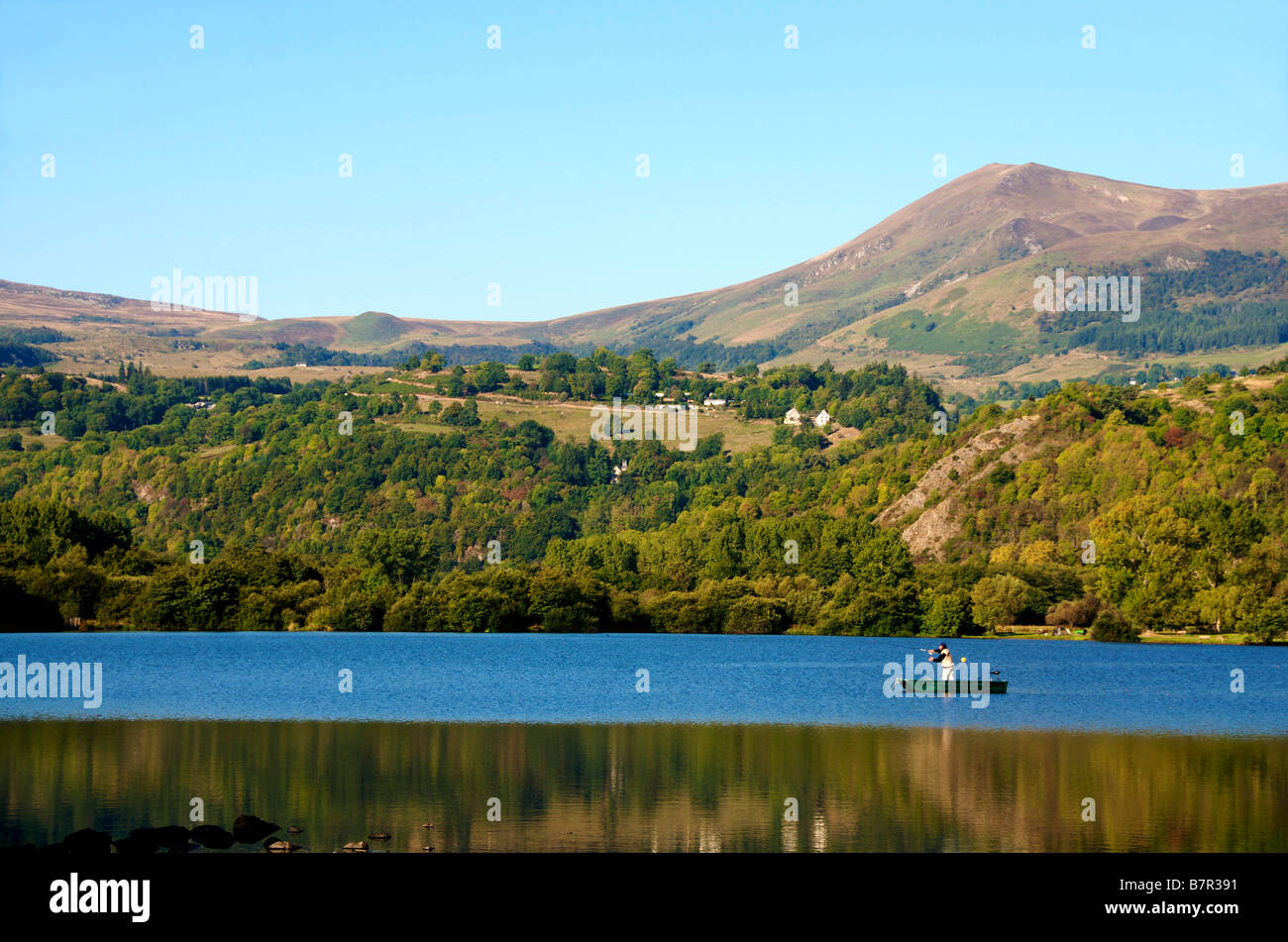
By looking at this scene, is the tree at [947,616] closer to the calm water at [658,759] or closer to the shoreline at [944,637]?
the shoreline at [944,637]

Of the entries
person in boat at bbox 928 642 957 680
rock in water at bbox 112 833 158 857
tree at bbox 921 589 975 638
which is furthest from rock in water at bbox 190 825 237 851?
tree at bbox 921 589 975 638

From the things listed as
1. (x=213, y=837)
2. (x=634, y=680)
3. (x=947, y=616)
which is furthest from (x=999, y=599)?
(x=213, y=837)

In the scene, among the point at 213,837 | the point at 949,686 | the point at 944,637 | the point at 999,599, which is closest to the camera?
the point at 213,837

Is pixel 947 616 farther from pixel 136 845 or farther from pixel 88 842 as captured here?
pixel 88 842

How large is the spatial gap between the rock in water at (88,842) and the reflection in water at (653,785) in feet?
9.58

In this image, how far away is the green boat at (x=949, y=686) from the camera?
243ft

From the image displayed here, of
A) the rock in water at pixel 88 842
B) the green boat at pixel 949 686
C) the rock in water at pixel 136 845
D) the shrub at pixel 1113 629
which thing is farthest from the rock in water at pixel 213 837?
the shrub at pixel 1113 629

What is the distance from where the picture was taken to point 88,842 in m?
29.9

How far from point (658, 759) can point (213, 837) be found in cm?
1865

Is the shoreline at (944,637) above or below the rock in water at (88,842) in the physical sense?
below

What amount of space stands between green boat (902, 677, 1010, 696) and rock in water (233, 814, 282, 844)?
155ft

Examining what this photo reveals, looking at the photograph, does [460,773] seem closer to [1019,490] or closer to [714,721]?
[714,721]

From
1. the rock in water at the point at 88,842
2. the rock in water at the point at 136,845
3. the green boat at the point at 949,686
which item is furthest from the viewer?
the green boat at the point at 949,686

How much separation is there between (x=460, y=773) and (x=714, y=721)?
62.9 feet
